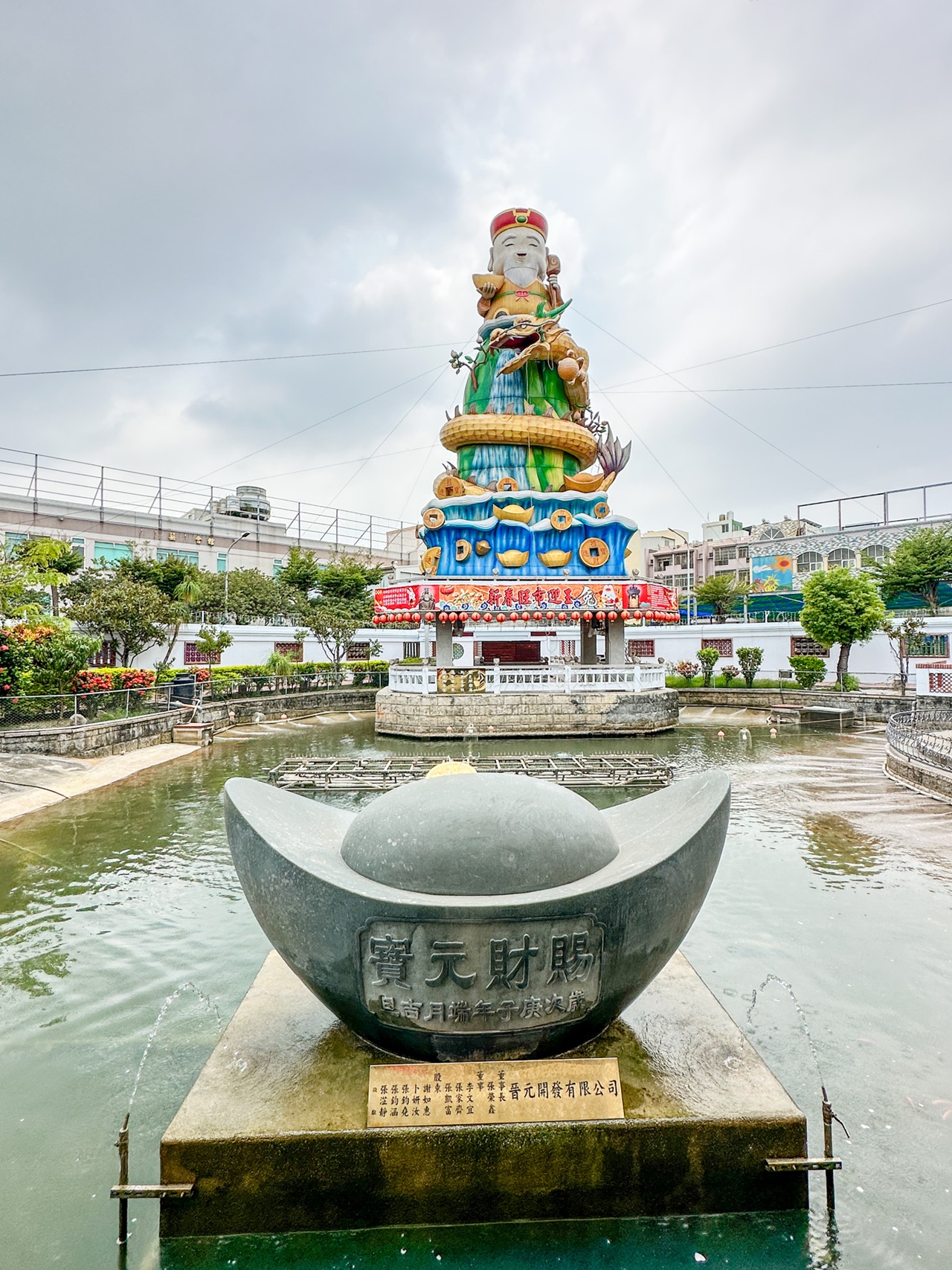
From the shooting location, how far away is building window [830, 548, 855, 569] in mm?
48750

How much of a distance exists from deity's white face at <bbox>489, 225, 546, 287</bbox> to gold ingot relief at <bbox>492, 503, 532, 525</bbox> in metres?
9.55

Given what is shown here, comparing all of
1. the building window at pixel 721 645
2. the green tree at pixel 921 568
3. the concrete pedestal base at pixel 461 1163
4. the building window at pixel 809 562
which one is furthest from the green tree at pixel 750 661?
the concrete pedestal base at pixel 461 1163

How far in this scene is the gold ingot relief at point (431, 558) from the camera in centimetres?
2262

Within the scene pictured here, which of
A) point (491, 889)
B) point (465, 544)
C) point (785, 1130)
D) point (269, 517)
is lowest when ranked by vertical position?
point (785, 1130)

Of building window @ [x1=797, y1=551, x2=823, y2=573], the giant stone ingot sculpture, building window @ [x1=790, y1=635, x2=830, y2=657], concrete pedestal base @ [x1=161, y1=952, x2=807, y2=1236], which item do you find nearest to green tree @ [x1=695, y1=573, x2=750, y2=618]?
building window @ [x1=797, y1=551, x2=823, y2=573]

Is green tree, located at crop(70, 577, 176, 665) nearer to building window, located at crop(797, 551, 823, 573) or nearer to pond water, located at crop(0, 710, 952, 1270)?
pond water, located at crop(0, 710, 952, 1270)

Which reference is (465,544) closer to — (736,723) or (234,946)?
(736,723)

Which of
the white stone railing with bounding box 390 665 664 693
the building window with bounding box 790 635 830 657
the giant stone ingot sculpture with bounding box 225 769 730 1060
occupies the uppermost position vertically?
the building window with bounding box 790 635 830 657

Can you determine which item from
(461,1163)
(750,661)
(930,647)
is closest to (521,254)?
(750,661)

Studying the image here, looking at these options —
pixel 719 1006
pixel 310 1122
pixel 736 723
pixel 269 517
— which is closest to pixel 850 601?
pixel 736 723

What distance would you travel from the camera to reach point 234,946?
6.61 metres

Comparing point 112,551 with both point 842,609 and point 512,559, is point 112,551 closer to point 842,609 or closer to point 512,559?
point 512,559

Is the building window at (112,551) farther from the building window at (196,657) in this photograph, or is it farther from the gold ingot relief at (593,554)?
the gold ingot relief at (593,554)

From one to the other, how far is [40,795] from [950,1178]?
524 inches
